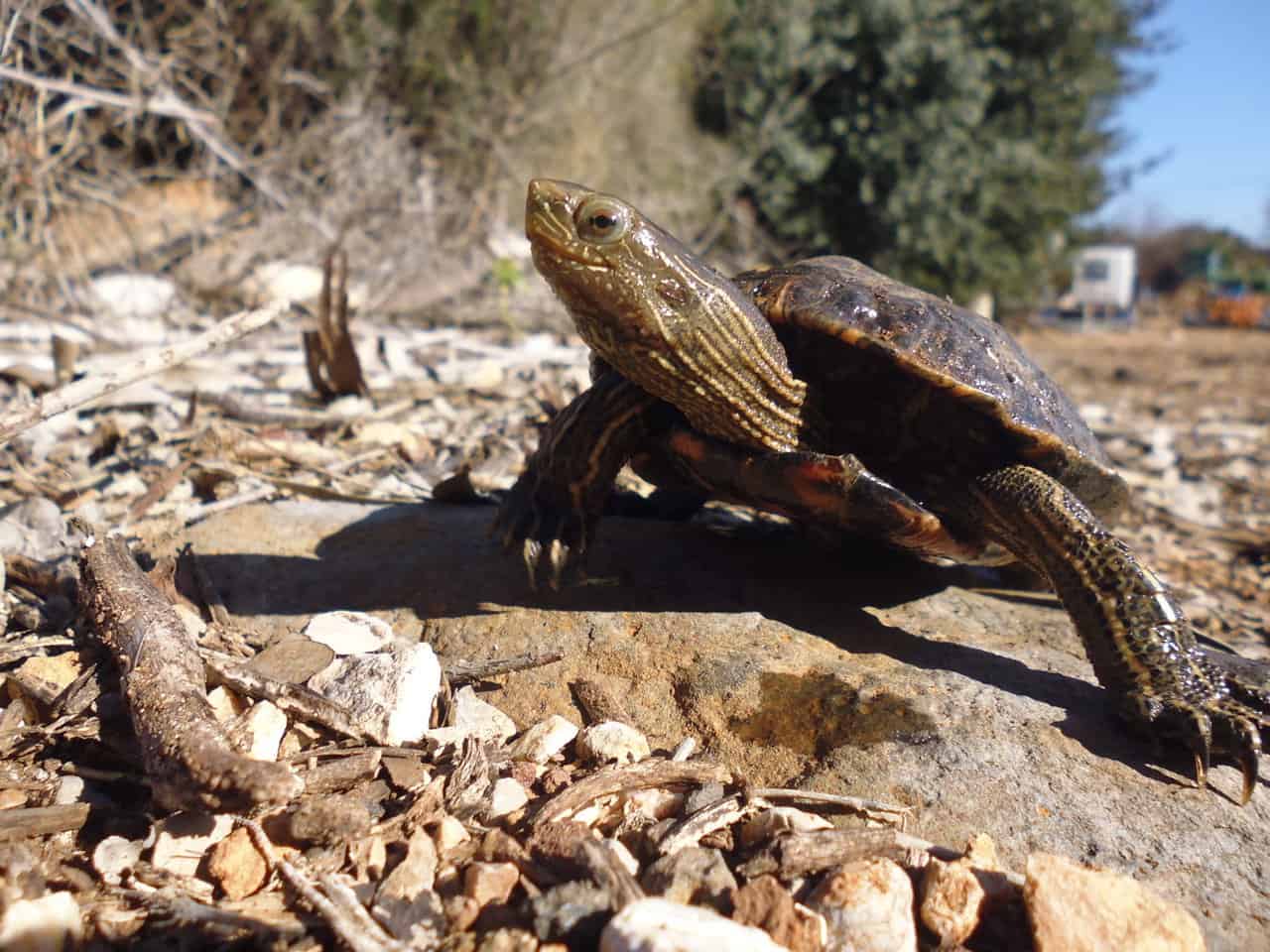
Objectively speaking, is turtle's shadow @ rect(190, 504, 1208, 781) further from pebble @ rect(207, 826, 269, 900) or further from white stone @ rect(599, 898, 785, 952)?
white stone @ rect(599, 898, 785, 952)

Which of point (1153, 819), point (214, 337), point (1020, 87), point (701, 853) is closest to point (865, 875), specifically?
point (701, 853)

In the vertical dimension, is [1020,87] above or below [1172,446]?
above

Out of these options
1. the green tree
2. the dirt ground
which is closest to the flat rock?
the dirt ground

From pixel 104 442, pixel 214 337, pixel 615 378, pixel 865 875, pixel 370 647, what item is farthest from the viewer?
pixel 104 442

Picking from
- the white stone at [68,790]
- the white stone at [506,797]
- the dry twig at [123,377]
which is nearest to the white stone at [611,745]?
the white stone at [506,797]

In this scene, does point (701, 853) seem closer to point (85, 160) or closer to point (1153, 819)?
point (1153, 819)

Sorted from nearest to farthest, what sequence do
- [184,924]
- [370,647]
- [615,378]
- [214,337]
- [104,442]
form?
1. [184,924]
2. [370,647]
3. [214,337]
4. [615,378]
5. [104,442]

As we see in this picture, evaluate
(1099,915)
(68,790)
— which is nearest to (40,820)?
(68,790)

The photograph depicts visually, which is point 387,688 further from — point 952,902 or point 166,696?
point 952,902
